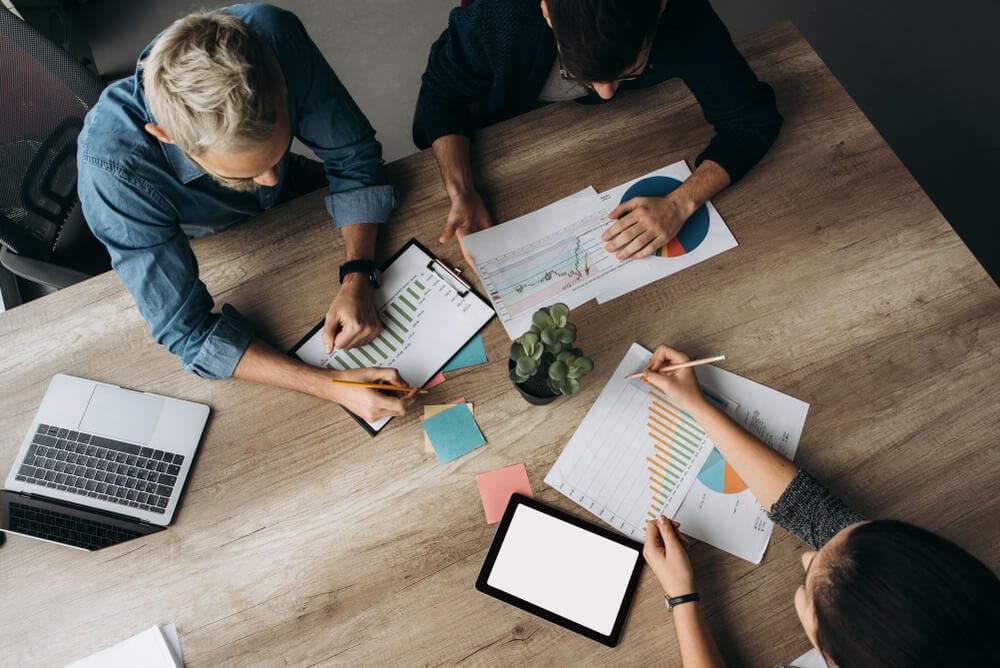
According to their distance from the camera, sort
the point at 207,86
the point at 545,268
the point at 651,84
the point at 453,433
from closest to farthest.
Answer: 1. the point at 207,86
2. the point at 453,433
3. the point at 545,268
4. the point at 651,84

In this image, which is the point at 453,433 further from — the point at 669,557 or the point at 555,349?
the point at 669,557

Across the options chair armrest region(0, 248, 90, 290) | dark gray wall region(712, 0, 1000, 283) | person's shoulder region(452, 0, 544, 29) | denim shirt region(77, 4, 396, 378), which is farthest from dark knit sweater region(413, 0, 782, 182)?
dark gray wall region(712, 0, 1000, 283)

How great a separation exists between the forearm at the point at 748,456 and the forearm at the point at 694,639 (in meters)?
0.23

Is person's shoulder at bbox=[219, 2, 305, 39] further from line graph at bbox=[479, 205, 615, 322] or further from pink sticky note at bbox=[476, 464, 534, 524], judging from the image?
pink sticky note at bbox=[476, 464, 534, 524]

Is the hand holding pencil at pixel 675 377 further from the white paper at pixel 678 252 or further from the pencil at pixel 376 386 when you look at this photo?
the pencil at pixel 376 386

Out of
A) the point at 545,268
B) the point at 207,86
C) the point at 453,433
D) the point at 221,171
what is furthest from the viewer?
the point at 545,268

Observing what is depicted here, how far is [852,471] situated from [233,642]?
1154 mm

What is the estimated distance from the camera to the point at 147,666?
1.07 metres

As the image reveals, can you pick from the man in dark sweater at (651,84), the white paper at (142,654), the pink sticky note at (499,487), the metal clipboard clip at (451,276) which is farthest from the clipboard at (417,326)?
the white paper at (142,654)

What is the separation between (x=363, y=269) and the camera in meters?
1.25

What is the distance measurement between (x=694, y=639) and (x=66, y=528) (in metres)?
1.12

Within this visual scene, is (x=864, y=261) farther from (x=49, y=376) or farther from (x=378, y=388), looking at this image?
(x=49, y=376)

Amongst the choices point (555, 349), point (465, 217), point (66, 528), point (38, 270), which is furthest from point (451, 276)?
point (38, 270)

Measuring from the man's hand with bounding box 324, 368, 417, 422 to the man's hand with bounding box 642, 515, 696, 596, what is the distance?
1.65 ft
